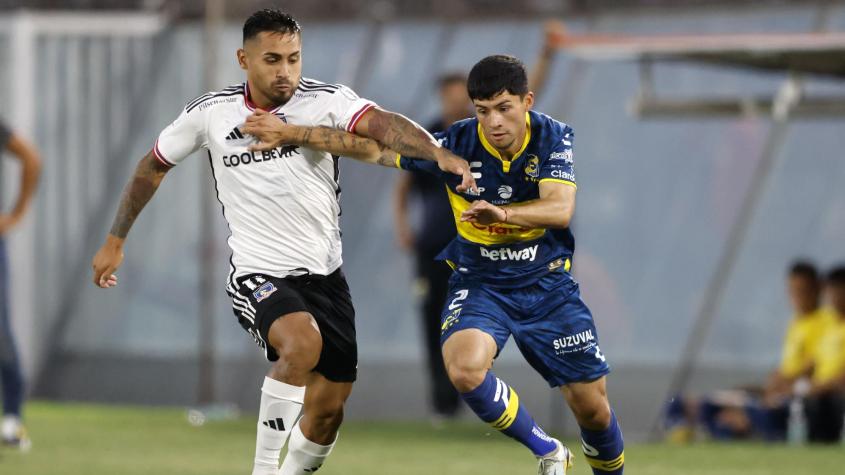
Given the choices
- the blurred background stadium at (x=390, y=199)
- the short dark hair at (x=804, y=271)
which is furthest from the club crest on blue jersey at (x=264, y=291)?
the blurred background stadium at (x=390, y=199)

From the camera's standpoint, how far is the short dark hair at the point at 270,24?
7.53 metres

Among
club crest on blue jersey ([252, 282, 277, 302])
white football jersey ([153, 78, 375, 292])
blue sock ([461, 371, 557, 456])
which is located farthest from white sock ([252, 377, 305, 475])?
blue sock ([461, 371, 557, 456])

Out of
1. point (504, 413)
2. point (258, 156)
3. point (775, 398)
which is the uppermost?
point (258, 156)

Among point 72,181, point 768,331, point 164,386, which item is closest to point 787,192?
point 768,331

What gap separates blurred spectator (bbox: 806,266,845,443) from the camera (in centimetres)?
1216

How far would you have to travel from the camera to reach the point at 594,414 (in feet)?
25.3

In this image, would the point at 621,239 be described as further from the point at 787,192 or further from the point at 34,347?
the point at 34,347

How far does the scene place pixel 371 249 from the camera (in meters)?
18.2

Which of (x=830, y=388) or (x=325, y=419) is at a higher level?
(x=325, y=419)

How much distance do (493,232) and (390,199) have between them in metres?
10.7

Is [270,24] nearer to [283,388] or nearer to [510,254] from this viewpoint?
[510,254]

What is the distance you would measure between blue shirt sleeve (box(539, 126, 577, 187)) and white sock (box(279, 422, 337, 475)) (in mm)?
1636

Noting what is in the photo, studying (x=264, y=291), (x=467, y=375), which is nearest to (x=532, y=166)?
(x=467, y=375)

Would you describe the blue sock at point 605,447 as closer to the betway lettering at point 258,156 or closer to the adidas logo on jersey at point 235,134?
the betway lettering at point 258,156
